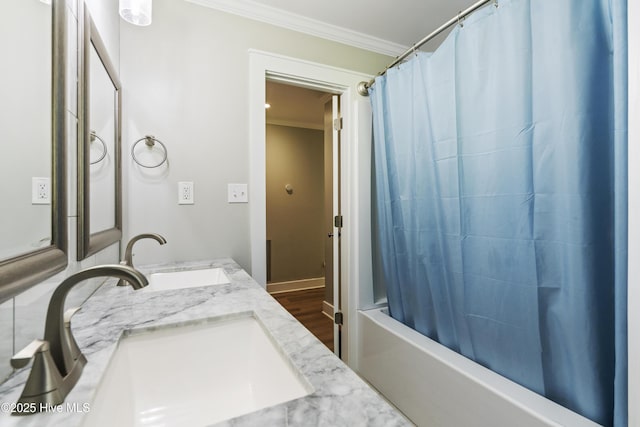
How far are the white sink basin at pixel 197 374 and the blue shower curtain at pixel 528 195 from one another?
95 centimetres

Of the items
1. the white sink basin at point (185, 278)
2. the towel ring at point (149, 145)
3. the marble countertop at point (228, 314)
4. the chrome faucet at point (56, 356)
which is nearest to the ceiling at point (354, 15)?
the towel ring at point (149, 145)

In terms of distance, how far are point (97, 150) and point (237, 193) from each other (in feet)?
2.45

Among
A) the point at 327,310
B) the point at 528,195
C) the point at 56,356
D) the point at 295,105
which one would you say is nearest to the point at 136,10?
the point at 56,356

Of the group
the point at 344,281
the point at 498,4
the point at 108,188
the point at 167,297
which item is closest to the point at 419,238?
the point at 344,281

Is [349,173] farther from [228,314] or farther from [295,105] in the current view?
[295,105]

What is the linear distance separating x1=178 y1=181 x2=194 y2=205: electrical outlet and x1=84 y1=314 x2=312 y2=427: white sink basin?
1014 millimetres

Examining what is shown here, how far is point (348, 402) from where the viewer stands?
45 centimetres

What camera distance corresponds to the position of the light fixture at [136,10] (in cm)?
115

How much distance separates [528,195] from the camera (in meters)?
1.06

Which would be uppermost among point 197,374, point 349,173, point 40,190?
point 349,173

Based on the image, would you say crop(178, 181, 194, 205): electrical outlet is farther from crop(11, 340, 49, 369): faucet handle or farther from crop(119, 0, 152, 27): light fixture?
crop(11, 340, 49, 369): faucet handle

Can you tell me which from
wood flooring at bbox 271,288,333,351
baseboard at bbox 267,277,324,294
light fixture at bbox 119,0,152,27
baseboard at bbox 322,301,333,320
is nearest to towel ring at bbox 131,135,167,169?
light fixture at bbox 119,0,152,27

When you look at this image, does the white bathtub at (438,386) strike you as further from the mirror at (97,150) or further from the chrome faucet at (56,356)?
the mirror at (97,150)

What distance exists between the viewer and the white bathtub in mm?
1002
